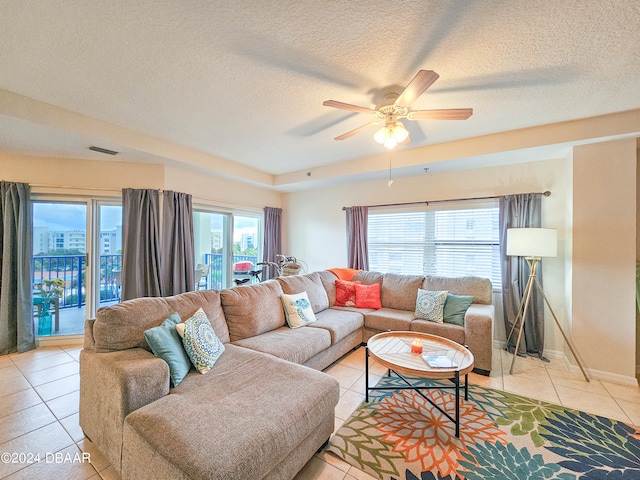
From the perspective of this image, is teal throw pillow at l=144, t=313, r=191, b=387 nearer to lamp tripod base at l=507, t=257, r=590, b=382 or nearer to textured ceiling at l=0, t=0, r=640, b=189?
textured ceiling at l=0, t=0, r=640, b=189

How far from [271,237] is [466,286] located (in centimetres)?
355

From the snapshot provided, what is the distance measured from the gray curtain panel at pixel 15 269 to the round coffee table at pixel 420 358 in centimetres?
417

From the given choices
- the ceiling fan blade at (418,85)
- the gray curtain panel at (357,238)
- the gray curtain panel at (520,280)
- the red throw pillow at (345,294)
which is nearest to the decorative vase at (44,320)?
the red throw pillow at (345,294)

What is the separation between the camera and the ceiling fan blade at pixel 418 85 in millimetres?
1584

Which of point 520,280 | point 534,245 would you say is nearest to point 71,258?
point 534,245

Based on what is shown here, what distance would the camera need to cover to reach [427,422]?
206 cm

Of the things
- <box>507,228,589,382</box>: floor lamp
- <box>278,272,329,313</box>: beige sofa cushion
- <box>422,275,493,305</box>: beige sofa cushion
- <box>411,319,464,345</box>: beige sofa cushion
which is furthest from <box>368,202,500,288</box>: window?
<box>278,272,329,313</box>: beige sofa cushion

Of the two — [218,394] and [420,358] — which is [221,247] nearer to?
[218,394]

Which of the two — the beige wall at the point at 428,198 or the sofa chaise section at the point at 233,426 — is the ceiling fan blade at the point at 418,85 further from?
the beige wall at the point at 428,198

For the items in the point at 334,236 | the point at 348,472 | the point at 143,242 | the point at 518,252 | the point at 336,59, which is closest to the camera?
the point at 348,472

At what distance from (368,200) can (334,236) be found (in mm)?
943

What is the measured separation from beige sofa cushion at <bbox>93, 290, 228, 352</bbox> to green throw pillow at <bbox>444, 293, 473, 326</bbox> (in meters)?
2.59

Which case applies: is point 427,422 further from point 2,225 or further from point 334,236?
point 2,225

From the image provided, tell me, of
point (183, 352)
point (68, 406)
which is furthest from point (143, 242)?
point (183, 352)
